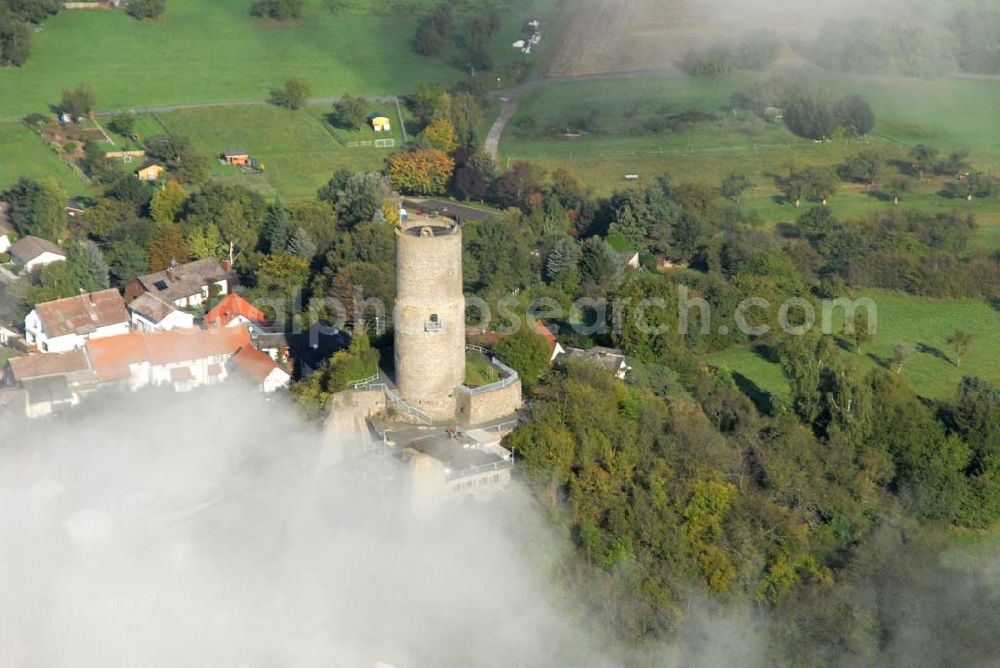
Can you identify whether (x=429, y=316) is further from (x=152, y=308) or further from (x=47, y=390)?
(x=152, y=308)

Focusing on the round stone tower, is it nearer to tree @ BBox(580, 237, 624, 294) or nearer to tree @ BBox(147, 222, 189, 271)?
tree @ BBox(580, 237, 624, 294)

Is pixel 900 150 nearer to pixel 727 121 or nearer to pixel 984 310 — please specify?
pixel 727 121

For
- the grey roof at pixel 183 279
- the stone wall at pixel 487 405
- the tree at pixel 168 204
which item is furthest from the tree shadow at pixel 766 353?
the tree at pixel 168 204

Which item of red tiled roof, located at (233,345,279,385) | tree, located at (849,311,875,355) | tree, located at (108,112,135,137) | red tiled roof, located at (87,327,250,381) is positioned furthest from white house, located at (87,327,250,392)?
tree, located at (108,112,135,137)

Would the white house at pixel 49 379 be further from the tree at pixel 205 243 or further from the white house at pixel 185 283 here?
the tree at pixel 205 243

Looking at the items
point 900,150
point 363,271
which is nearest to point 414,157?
point 363,271

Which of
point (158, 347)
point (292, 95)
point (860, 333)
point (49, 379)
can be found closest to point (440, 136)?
point (292, 95)
